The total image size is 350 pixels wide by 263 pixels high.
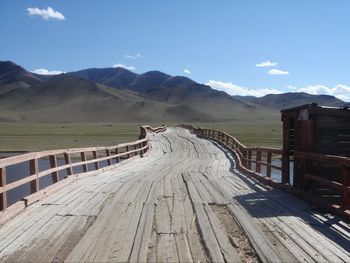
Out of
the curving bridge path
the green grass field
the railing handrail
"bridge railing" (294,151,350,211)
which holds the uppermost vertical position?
the railing handrail

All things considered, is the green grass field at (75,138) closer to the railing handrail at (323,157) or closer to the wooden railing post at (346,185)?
the railing handrail at (323,157)

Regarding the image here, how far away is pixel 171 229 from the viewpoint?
7.52 metres

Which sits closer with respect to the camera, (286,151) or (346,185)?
(346,185)

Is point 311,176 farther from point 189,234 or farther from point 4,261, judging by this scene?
point 4,261

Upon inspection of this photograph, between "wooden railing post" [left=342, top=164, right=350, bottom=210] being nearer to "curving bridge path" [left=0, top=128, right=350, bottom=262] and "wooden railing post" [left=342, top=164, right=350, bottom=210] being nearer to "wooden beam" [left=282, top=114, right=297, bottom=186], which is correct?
"curving bridge path" [left=0, top=128, right=350, bottom=262]

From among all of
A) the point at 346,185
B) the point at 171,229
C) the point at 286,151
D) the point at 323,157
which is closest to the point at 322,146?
the point at 323,157

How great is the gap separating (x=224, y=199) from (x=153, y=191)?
70.6 inches

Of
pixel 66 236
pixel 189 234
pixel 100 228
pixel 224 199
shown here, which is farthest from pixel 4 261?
pixel 224 199

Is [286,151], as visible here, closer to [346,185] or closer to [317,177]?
[317,177]

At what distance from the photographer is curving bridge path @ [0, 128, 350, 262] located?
248 inches

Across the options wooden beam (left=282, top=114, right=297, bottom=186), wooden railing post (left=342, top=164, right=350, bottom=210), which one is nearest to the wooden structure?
wooden beam (left=282, top=114, right=297, bottom=186)

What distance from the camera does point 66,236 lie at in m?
7.05

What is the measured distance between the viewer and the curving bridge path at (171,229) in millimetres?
6289

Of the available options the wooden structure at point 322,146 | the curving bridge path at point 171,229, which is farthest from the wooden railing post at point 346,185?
the wooden structure at point 322,146
